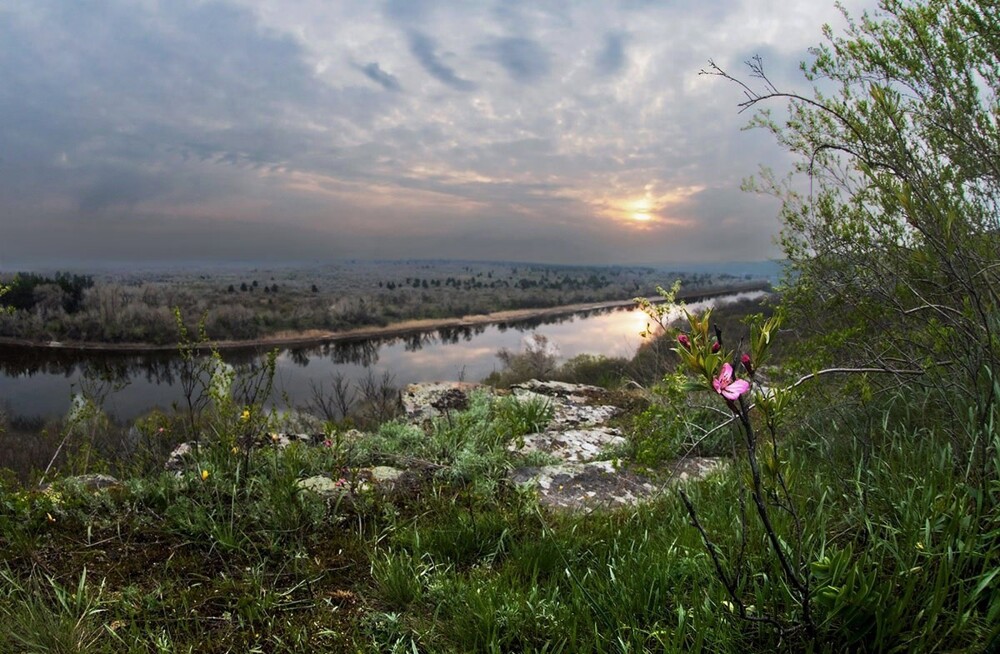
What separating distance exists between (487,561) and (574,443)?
11.4ft

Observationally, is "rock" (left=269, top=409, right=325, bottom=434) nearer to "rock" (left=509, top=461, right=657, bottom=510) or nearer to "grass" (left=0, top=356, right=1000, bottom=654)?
"grass" (left=0, top=356, right=1000, bottom=654)

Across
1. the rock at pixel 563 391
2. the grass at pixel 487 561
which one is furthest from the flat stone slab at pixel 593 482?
the rock at pixel 563 391

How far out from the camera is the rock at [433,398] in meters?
8.12

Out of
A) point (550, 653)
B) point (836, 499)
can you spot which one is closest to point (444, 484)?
point (550, 653)

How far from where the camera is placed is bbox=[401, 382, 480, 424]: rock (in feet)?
26.6

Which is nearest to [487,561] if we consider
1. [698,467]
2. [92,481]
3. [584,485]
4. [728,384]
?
[584,485]

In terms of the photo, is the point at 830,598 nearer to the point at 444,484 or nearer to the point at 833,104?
the point at 444,484

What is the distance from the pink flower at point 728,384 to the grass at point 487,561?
920 mm

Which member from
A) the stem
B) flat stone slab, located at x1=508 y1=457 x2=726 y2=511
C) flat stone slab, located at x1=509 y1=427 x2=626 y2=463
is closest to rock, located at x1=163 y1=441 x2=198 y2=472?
flat stone slab, located at x1=508 y1=457 x2=726 y2=511

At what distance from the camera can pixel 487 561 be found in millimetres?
2930

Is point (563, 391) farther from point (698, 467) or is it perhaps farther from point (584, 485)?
point (584, 485)

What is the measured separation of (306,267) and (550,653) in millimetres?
159846

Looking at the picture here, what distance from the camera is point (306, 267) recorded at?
15062 cm

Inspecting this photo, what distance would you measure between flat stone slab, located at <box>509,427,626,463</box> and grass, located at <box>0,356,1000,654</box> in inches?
74.0
